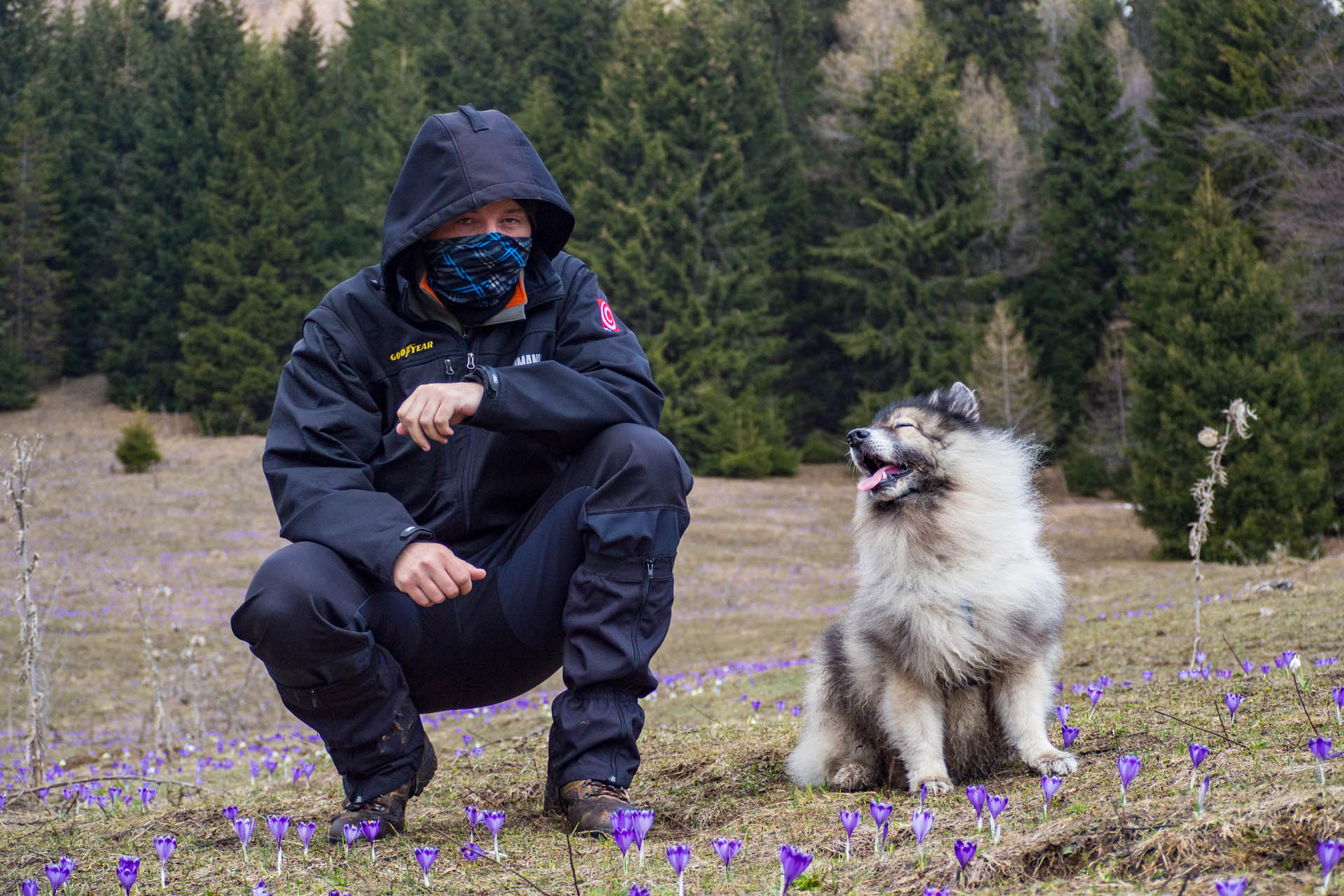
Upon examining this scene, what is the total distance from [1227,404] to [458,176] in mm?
17721

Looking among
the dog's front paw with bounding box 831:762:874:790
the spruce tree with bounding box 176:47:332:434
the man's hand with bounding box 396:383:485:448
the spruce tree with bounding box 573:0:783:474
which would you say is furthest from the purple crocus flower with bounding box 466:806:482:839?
the spruce tree with bounding box 176:47:332:434

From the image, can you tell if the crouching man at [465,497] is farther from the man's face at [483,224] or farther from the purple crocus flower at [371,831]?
the purple crocus flower at [371,831]

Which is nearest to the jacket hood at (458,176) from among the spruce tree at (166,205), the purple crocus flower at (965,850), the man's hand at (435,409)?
the man's hand at (435,409)

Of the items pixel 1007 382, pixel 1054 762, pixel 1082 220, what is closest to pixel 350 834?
pixel 1054 762

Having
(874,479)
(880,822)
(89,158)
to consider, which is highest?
(89,158)

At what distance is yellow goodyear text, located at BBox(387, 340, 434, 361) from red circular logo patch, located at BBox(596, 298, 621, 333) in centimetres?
58

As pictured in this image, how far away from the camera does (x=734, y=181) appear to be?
3809 centimetres

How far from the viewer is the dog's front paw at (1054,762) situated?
3.66 m

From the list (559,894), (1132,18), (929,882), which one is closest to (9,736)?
(559,894)

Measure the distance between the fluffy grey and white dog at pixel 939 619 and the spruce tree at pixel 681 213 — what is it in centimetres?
3143

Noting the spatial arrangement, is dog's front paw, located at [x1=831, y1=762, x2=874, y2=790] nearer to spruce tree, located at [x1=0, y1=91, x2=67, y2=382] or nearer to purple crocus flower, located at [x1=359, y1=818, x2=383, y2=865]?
purple crocus flower, located at [x1=359, y1=818, x2=383, y2=865]

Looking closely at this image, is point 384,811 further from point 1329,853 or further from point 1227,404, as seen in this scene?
point 1227,404

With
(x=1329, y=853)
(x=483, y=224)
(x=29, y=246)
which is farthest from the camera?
(x=29, y=246)

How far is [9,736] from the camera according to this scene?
8898mm
